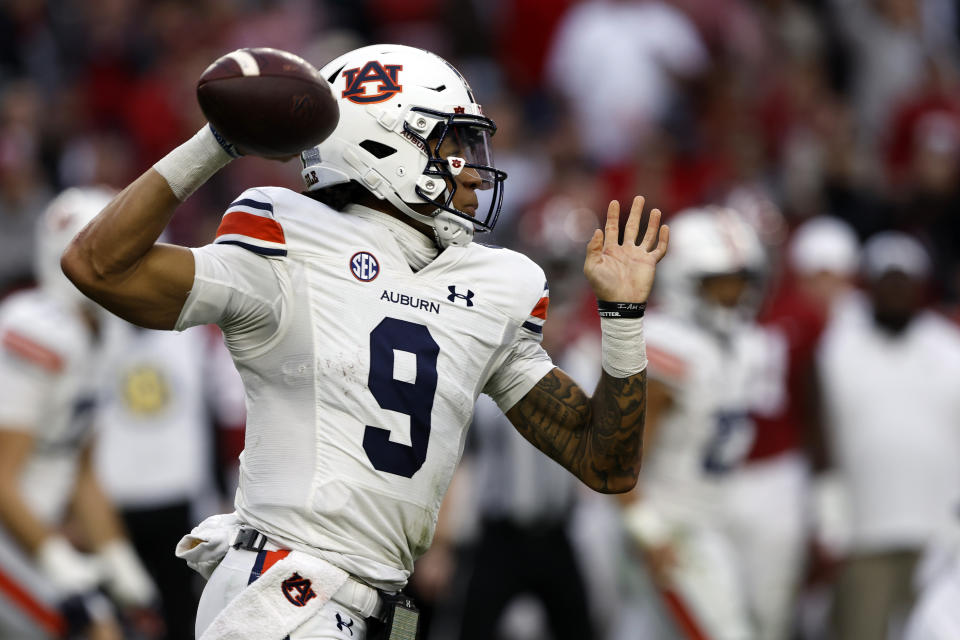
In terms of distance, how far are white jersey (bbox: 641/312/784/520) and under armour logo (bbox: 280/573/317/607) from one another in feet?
11.5

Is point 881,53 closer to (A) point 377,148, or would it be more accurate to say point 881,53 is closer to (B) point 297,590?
(A) point 377,148

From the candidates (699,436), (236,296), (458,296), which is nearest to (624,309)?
(458,296)

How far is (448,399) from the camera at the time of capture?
11.2 ft

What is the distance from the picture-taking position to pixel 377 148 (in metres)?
3.56

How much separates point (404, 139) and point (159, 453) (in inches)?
168

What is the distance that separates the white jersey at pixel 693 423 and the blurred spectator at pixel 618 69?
3.63 meters

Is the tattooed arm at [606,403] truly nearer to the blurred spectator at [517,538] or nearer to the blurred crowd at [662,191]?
the blurred crowd at [662,191]

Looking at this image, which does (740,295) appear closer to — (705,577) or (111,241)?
(705,577)

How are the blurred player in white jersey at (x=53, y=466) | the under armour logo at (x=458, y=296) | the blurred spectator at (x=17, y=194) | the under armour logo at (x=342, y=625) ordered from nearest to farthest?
the under armour logo at (x=342, y=625), the under armour logo at (x=458, y=296), the blurred player in white jersey at (x=53, y=466), the blurred spectator at (x=17, y=194)

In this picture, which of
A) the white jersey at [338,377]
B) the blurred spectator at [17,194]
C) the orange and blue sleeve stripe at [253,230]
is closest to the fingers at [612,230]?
the white jersey at [338,377]

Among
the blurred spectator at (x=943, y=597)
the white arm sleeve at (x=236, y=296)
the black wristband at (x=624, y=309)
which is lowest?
the blurred spectator at (x=943, y=597)

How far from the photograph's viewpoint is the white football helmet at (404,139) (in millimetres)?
3539

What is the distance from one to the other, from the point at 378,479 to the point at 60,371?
301 centimetres

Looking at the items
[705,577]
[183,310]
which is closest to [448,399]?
[183,310]
